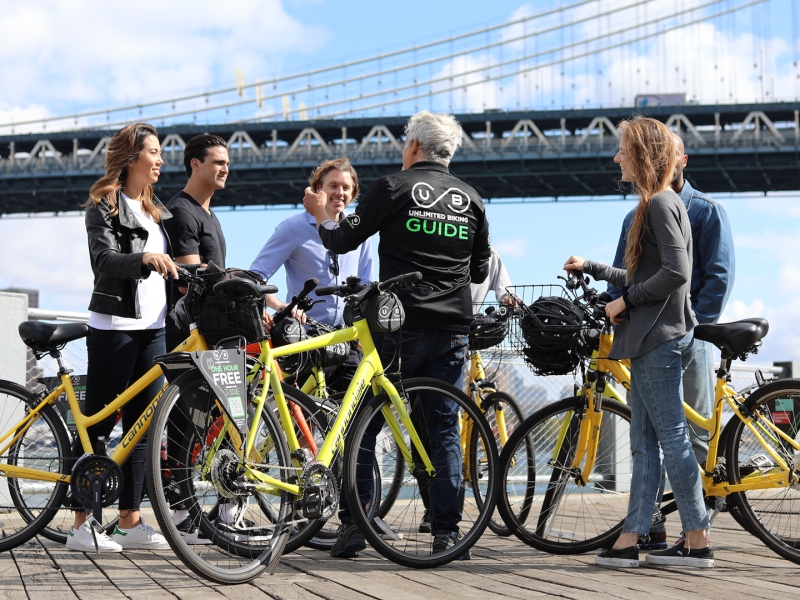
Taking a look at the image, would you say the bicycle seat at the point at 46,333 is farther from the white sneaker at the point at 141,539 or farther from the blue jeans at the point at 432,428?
the blue jeans at the point at 432,428

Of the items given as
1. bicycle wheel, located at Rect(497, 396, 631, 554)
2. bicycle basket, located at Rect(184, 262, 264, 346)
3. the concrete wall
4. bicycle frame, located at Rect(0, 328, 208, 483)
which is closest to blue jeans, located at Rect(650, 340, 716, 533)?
bicycle wheel, located at Rect(497, 396, 631, 554)

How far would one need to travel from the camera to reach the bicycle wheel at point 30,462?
164 inches

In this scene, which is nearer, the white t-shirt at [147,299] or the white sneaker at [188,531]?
the white sneaker at [188,531]

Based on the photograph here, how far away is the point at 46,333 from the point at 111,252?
16.3 inches

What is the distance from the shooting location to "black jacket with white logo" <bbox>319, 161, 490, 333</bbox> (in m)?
4.20

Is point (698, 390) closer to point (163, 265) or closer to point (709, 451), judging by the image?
point (709, 451)

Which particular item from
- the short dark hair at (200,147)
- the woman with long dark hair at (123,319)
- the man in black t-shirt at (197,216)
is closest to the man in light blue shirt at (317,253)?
the man in black t-shirt at (197,216)

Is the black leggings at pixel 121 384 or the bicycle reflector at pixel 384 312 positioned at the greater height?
the bicycle reflector at pixel 384 312

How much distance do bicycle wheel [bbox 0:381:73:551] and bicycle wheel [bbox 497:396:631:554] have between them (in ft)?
5.63

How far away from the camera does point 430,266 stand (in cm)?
425

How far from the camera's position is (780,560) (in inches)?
171

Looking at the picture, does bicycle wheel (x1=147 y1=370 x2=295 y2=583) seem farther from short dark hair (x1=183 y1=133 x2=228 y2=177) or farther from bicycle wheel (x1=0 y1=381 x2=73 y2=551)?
short dark hair (x1=183 y1=133 x2=228 y2=177)

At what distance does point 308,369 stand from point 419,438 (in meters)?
0.68

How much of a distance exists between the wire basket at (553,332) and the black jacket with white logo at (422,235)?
26 centimetres
